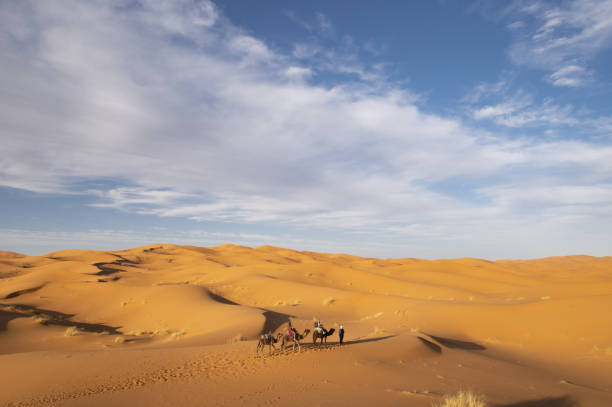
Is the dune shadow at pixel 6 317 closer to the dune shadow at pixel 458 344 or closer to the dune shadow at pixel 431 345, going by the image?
the dune shadow at pixel 431 345

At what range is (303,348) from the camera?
10.7m

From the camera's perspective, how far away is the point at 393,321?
18062 millimetres

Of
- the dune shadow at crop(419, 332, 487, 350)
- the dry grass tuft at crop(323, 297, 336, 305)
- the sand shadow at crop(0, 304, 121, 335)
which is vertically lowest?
the sand shadow at crop(0, 304, 121, 335)

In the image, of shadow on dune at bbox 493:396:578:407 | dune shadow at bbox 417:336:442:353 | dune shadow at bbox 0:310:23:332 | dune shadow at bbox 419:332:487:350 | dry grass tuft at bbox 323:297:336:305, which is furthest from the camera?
dry grass tuft at bbox 323:297:336:305

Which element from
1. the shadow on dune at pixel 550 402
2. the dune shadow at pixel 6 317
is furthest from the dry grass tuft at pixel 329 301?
the dune shadow at pixel 6 317

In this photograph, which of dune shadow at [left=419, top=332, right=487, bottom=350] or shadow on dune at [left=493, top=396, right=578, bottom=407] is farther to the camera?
dune shadow at [left=419, top=332, right=487, bottom=350]

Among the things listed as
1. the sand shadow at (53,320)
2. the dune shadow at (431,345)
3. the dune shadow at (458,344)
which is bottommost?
the sand shadow at (53,320)

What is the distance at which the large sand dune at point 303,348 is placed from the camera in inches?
292

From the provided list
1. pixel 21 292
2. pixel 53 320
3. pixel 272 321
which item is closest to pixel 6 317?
pixel 53 320

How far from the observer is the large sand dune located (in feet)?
24.3

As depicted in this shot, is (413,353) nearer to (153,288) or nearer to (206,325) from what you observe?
(206,325)

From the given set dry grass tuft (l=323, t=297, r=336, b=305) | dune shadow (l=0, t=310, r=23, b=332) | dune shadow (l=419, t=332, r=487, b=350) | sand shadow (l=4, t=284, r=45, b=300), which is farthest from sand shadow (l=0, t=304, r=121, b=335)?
dune shadow (l=419, t=332, r=487, b=350)

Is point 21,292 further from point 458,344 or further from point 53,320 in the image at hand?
point 458,344

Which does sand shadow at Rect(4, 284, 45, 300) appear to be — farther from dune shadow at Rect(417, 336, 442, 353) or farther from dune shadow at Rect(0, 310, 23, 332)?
dune shadow at Rect(417, 336, 442, 353)
